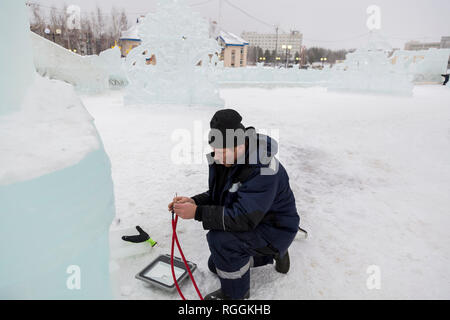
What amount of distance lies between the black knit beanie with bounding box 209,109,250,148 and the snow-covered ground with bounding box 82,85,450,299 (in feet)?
3.10

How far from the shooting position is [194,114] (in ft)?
23.9

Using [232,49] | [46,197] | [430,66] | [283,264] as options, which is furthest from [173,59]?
[232,49]

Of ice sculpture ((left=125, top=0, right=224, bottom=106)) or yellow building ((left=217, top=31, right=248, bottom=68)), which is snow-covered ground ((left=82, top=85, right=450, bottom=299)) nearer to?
ice sculpture ((left=125, top=0, right=224, bottom=106))

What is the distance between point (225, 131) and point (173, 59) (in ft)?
23.0

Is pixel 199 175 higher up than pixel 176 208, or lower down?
lower down

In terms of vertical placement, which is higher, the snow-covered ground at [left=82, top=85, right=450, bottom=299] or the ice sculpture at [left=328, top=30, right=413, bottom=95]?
the ice sculpture at [left=328, top=30, right=413, bottom=95]

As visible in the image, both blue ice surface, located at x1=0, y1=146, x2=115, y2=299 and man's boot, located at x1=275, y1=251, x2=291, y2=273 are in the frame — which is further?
man's boot, located at x1=275, y1=251, x2=291, y2=273

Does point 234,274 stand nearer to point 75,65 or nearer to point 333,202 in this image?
point 333,202

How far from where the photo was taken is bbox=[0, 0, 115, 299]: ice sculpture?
0.94 metres

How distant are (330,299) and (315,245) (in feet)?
1.86

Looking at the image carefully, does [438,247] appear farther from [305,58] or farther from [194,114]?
[305,58]

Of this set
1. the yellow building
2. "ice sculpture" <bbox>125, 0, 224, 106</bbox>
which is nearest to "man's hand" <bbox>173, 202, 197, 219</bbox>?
"ice sculpture" <bbox>125, 0, 224, 106</bbox>

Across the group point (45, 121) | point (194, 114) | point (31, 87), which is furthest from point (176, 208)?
point (194, 114)

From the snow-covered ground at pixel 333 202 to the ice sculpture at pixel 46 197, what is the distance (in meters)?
0.72
